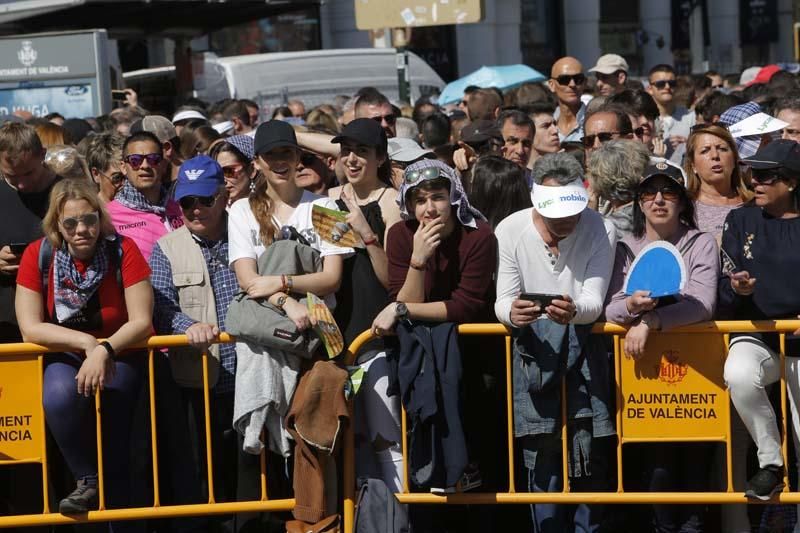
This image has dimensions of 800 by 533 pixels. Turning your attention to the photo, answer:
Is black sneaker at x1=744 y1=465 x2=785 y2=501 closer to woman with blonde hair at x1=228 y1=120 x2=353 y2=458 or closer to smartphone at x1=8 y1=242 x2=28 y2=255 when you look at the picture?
woman with blonde hair at x1=228 y1=120 x2=353 y2=458

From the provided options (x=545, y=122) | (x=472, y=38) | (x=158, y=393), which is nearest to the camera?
(x=158, y=393)

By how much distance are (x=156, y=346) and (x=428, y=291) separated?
133 centimetres

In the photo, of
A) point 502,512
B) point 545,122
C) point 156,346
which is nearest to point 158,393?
point 156,346

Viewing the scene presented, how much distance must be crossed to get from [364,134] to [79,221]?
58.5 inches

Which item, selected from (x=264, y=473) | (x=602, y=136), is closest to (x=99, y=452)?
(x=264, y=473)

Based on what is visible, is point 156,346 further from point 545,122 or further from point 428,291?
point 545,122

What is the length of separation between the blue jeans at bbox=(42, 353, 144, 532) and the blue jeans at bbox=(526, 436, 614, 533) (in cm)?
196

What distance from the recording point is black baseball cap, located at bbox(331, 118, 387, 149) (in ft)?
21.8

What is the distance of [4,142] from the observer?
7070 mm

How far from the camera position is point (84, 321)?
630 centimetres

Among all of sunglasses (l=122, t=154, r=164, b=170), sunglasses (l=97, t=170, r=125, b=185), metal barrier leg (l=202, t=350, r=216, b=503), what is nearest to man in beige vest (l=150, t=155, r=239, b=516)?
metal barrier leg (l=202, t=350, r=216, b=503)

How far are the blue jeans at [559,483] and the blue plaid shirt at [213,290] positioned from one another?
5.15 ft

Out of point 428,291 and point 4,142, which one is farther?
point 4,142

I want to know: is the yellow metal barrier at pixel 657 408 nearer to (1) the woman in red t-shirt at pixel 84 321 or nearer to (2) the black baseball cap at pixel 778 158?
(2) the black baseball cap at pixel 778 158
